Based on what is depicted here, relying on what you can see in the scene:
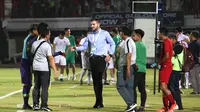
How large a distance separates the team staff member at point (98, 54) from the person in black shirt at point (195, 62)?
16.4 feet

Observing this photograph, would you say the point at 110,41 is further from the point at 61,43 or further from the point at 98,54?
the point at 61,43

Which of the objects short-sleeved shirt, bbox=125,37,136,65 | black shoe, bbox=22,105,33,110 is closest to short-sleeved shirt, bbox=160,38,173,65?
short-sleeved shirt, bbox=125,37,136,65

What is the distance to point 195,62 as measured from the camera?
21.1 m

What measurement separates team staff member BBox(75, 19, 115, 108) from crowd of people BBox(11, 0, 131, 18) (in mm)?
30755

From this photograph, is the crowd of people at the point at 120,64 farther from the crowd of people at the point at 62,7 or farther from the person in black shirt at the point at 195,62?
the crowd of people at the point at 62,7

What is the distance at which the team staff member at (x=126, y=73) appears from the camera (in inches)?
587

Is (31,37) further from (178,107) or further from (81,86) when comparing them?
(81,86)

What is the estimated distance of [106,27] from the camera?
42.8m

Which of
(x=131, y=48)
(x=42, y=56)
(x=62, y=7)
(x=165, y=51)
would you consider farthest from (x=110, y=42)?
(x=62, y=7)

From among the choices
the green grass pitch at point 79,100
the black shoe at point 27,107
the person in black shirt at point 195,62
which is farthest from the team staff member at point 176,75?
the person in black shirt at point 195,62

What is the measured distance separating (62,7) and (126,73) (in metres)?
33.4

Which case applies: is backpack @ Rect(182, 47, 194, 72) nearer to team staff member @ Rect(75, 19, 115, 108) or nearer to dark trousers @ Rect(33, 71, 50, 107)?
team staff member @ Rect(75, 19, 115, 108)

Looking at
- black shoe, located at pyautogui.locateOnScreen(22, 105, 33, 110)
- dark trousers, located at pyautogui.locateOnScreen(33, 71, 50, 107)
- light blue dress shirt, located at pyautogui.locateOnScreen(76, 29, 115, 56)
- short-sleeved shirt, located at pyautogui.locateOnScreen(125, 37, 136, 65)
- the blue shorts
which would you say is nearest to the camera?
short-sleeved shirt, located at pyautogui.locateOnScreen(125, 37, 136, 65)

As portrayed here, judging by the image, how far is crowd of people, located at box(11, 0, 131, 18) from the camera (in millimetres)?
47594
